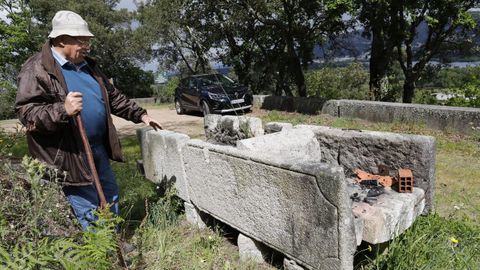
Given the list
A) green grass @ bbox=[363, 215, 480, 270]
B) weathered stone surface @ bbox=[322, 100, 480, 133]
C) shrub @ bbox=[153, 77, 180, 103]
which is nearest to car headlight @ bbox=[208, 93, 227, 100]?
weathered stone surface @ bbox=[322, 100, 480, 133]

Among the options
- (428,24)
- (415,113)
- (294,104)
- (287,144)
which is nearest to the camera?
(287,144)

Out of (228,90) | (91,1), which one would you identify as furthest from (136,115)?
Answer: (91,1)

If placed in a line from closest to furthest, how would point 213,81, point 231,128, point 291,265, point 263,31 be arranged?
point 291,265, point 231,128, point 213,81, point 263,31

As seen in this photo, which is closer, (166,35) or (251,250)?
(251,250)

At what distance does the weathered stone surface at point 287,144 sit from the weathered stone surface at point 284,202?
201 millimetres

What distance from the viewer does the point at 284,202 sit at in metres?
2.44

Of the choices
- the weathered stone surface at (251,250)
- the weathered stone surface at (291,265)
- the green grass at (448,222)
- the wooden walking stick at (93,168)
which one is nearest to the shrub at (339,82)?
the green grass at (448,222)

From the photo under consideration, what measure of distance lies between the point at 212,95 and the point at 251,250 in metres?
8.34

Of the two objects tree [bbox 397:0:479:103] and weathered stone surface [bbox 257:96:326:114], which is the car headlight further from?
tree [bbox 397:0:479:103]

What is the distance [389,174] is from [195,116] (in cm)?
946

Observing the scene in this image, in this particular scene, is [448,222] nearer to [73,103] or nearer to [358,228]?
[358,228]

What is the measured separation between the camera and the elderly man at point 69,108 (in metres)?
2.23

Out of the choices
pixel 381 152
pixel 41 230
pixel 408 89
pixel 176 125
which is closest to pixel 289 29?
pixel 408 89

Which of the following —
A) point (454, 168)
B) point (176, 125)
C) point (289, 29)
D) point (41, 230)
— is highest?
point (289, 29)
